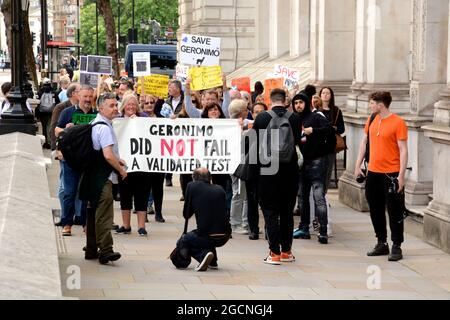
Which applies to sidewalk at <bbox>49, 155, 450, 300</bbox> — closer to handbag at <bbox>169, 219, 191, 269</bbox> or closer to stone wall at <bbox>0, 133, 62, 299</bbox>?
handbag at <bbox>169, 219, 191, 269</bbox>

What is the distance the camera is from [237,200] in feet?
51.5

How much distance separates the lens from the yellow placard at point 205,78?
19.0 meters

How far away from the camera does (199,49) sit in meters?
21.8

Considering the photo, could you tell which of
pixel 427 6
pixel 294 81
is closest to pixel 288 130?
pixel 427 6

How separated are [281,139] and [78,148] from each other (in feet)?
7.04

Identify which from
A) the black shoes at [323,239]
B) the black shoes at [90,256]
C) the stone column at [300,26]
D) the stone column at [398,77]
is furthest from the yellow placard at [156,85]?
the stone column at [300,26]

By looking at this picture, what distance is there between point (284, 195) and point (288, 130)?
2.27 feet

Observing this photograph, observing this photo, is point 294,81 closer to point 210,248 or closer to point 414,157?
point 414,157

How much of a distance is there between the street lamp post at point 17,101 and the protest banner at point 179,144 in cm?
669

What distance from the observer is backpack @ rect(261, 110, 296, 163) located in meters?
12.8

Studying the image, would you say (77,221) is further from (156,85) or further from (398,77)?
(156,85)

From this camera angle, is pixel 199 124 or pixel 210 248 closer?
pixel 210 248

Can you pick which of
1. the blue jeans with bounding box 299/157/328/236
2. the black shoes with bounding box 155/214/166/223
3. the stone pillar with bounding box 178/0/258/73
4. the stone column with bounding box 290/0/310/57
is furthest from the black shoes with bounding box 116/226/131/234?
the stone pillar with bounding box 178/0/258/73

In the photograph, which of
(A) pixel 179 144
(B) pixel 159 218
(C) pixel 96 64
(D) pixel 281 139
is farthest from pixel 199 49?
(D) pixel 281 139
